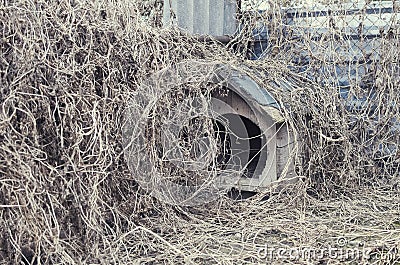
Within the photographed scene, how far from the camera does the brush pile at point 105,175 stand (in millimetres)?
2529

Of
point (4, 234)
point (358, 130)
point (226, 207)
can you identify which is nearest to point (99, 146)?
point (4, 234)

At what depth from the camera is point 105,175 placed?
114 inches

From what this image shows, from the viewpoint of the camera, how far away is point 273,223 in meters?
3.41

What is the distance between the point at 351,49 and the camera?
4.85 m

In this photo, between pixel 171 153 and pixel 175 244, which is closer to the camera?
pixel 175 244

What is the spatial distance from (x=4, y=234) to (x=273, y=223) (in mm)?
1593

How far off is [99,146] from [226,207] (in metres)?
1.12

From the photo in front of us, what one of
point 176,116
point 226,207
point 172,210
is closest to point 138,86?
point 176,116

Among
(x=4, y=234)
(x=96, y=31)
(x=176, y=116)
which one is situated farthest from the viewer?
(x=176, y=116)

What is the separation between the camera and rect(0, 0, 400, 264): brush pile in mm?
2529

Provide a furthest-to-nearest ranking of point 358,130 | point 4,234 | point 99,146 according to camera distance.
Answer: point 358,130, point 99,146, point 4,234

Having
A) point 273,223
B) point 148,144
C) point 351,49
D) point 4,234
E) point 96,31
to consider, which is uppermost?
point 96,31

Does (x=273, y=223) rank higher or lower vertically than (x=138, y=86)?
lower

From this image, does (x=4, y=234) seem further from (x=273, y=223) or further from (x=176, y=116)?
(x=273, y=223)
